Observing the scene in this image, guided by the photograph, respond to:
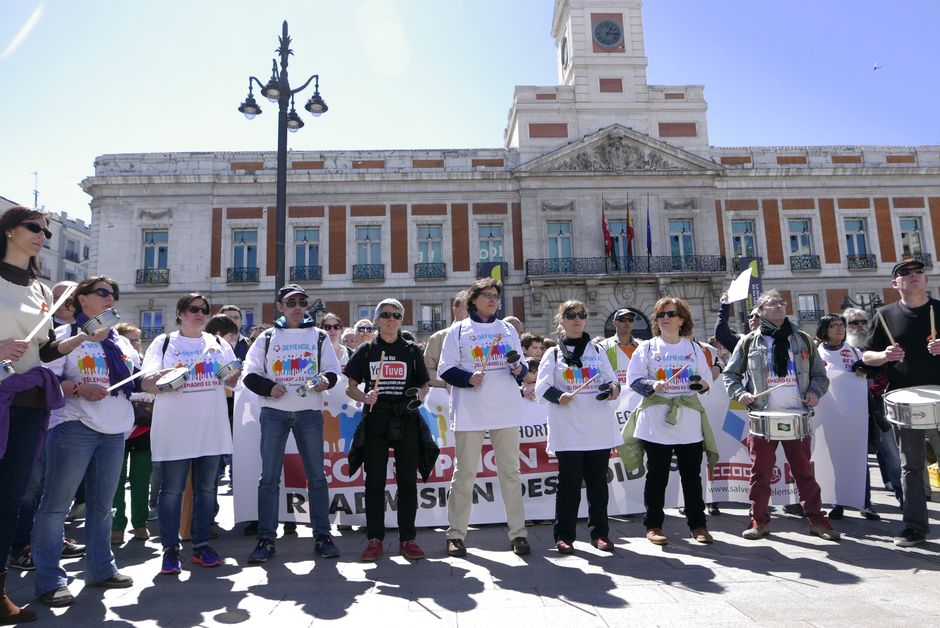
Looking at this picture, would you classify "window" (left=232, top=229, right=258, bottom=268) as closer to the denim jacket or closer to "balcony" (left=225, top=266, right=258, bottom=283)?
"balcony" (left=225, top=266, right=258, bottom=283)

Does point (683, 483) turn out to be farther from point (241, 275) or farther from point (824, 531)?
point (241, 275)

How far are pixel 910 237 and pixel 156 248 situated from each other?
32.2 m

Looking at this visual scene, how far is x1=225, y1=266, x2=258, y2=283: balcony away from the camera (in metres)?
25.0

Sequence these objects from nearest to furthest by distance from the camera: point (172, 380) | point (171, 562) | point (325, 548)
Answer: point (172, 380) → point (171, 562) → point (325, 548)

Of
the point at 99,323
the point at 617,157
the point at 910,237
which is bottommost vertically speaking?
the point at 99,323

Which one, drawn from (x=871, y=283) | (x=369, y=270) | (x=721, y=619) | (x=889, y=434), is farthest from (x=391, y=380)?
(x=871, y=283)

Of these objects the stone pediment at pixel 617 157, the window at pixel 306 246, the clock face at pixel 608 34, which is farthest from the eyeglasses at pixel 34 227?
the clock face at pixel 608 34

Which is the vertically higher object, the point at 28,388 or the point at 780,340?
the point at 780,340

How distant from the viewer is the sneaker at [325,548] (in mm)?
4559

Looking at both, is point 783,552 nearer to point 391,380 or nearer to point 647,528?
point 647,528

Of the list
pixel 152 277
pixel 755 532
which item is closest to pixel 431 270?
pixel 152 277

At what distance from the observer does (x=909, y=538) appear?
14.8 feet

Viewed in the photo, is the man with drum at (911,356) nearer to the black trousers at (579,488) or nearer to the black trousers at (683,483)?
the black trousers at (683,483)

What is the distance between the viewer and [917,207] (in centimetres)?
2700
